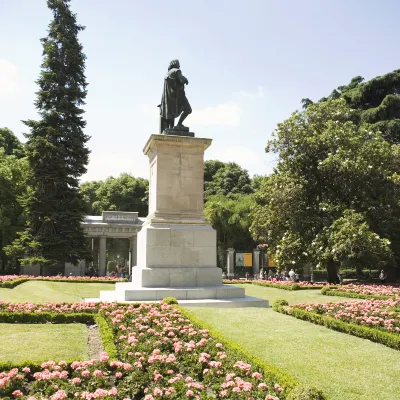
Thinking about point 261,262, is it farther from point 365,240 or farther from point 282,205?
point 365,240

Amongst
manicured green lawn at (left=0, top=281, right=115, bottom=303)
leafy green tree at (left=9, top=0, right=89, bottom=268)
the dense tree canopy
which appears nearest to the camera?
manicured green lawn at (left=0, top=281, right=115, bottom=303)

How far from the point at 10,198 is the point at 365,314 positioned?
1151 inches

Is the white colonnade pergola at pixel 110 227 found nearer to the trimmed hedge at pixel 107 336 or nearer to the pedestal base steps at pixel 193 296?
the pedestal base steps at pixel 193 296

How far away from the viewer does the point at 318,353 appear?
694 centimetres

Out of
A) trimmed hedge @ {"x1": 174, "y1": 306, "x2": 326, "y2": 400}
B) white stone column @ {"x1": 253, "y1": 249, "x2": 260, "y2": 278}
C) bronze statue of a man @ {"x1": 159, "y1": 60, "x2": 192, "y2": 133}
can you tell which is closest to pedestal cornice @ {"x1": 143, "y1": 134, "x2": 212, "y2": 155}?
bronze statue of a man @ {"x1": 159, "y1": 60, "x2": 192, "y2": 133}

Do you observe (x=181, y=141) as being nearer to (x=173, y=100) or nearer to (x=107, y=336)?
(x=173, y=100)

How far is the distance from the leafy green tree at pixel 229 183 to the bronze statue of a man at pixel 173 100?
3652cm

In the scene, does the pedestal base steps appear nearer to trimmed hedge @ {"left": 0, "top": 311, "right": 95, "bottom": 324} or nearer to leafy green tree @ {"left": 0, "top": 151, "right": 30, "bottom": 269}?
trimmed hedge @ {"left": 0, "top": 311, "right": 95, "bottom": 324}

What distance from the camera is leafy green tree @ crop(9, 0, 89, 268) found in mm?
27156

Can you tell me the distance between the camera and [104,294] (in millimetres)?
14273

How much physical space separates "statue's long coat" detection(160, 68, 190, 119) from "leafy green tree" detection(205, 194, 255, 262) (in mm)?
26164

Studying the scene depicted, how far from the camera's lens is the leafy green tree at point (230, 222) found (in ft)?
137

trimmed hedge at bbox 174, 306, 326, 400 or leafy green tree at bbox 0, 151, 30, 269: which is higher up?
leafy green tree at bbox 0, 151, 30, 269

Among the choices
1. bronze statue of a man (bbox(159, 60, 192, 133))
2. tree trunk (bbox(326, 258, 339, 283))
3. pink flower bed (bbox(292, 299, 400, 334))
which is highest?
bronze statue of a man (bbox(159, 60, 192, 133))
